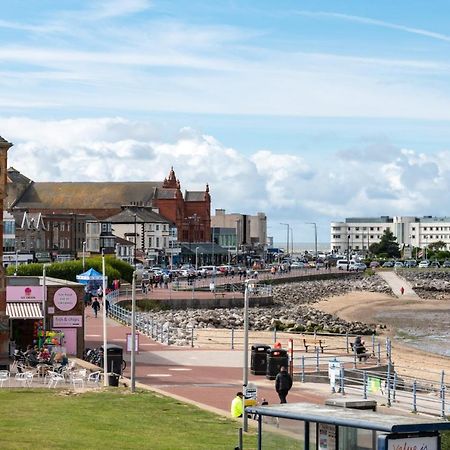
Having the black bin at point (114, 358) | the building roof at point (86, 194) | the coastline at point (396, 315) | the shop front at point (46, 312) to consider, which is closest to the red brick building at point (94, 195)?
the building roof at point (86, 194)

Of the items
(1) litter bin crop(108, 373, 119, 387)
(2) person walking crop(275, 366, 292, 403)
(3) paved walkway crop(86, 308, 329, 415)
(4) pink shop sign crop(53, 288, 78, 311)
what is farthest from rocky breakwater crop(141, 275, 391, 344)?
(2) person walking crop(275, 366, 292, 403)

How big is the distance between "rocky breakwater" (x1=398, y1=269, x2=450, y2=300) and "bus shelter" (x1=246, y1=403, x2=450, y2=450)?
12944cm

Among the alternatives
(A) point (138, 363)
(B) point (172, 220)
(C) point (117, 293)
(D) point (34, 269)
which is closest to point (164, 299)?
(C) point (117, 293)

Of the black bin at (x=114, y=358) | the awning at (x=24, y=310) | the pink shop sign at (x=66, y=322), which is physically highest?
the awning at (x=24, y=310)

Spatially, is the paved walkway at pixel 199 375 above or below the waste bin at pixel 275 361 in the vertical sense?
below

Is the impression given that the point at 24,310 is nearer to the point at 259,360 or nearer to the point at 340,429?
the point at 259,360

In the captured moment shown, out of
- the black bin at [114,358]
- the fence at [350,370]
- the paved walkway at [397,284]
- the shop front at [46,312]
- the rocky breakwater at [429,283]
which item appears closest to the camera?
the fence at [350,370]

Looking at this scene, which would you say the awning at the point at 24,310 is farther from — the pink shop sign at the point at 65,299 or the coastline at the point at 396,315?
the coastline at the point at 396,315

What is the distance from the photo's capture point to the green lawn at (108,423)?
25.9m

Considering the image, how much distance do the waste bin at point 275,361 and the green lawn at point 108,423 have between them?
7737mm

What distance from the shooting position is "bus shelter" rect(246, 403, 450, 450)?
649 inches

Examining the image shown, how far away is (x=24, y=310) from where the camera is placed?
44.7 m

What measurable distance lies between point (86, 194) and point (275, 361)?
15208cm

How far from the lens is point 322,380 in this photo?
4172 cm
